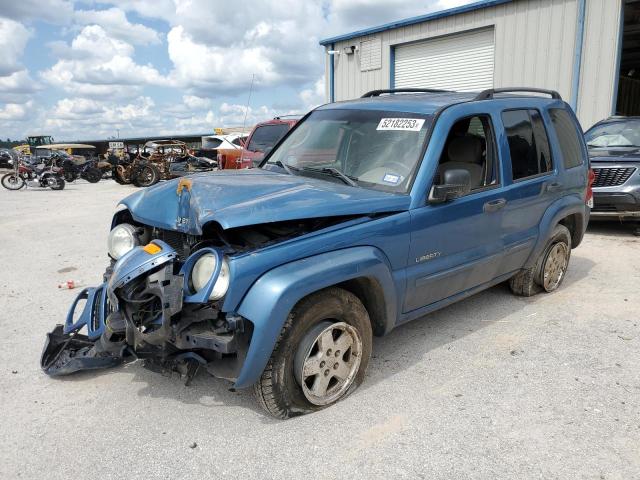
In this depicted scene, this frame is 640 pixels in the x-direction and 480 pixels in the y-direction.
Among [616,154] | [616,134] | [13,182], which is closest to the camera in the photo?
[616,154]

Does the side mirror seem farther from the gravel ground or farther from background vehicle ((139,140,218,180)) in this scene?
background vehicle ((139,140,218,180))

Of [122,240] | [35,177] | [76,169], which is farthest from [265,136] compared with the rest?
[76,169]

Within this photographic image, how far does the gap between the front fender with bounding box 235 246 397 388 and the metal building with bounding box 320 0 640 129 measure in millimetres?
10835

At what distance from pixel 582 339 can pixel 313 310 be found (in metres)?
2.53

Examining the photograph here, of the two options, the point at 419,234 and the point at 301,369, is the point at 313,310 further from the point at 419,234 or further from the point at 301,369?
the point at 419,234

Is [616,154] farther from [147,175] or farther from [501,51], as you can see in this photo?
[147,175]

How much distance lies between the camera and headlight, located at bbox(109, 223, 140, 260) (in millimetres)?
3512

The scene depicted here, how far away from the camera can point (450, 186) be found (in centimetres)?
332

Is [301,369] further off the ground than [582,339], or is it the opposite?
[301,369]

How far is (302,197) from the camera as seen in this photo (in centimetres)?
308

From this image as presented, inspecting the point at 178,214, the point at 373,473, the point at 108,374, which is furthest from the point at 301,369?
the point at 108,374

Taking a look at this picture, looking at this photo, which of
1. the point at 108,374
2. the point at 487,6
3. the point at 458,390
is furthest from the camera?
the point at 487,6

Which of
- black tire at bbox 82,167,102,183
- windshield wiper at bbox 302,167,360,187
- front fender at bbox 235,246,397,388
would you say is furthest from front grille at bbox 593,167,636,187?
black tire at bbox 82,167,102,183

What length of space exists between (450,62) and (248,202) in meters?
12.7
